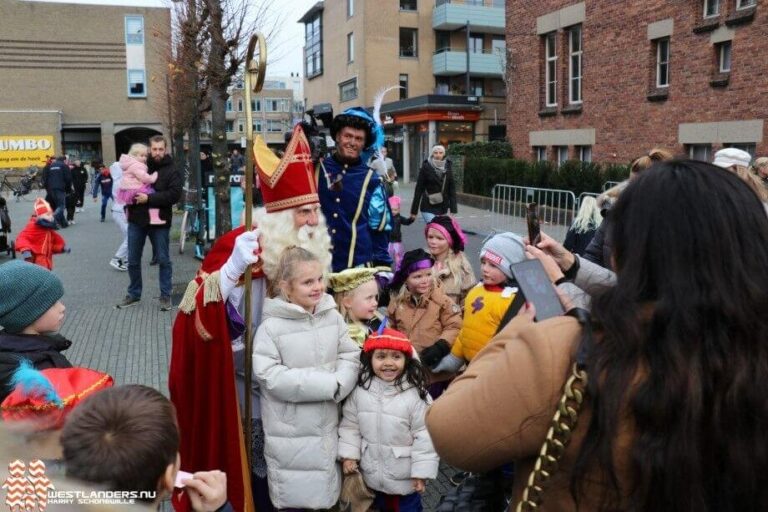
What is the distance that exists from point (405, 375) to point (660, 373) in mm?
2258

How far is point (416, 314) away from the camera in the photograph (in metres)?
4.44

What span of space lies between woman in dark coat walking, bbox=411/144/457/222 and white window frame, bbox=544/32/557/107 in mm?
9778

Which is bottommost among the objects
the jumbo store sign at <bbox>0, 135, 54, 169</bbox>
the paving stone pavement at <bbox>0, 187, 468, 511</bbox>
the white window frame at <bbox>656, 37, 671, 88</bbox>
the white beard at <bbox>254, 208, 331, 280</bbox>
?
the paving stone pavement at <bbox>0, 187, 468, 511</bbox>

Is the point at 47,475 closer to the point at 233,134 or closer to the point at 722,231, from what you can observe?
the point at 722,231

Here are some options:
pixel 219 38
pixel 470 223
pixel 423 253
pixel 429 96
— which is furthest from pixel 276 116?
pixel 423 253

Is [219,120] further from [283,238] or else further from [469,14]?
[469,14]

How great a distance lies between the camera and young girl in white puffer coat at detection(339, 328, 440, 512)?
3424 mm

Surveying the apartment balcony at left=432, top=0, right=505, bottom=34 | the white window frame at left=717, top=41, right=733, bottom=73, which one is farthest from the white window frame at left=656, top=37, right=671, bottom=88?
the apartment balcony at left=432, top=0, right=505, bottom=34

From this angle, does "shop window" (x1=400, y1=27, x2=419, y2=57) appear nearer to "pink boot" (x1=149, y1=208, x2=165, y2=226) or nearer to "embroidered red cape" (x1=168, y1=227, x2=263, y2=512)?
"pink boot" (x1=149, y1=208, x2=165, y2=226)

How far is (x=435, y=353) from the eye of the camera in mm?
4219

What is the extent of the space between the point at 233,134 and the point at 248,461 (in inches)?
2787

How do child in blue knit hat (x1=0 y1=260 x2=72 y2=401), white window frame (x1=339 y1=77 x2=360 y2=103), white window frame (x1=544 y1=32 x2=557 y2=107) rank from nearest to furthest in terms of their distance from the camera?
child in blue knit hat (x1=0 y1=260 x2=72 y2=401), white window frame (x1=544 y1=32 x2=557 y2=107), white window frame (x1=339 y1=77 x2=360 y2=103)

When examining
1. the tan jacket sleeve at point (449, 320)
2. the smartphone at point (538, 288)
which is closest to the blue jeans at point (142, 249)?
the tan jacket sleeve at point (449, 320)

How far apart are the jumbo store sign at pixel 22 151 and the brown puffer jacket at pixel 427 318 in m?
41.7
